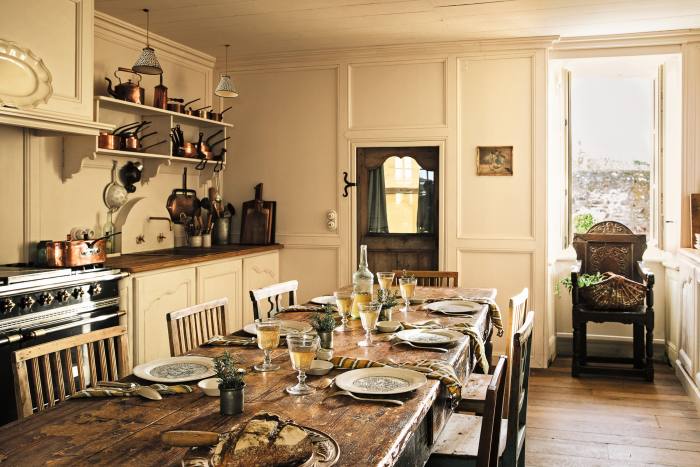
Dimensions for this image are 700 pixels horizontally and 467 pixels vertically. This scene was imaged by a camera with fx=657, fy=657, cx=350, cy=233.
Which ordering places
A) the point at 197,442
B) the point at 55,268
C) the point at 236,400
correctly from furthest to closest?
the point at 55,268 → the point at 236,400 → the point at 197,442

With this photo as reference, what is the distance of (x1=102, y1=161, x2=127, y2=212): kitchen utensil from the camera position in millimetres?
4445

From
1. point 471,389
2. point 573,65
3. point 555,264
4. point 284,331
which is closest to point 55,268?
point 284,331

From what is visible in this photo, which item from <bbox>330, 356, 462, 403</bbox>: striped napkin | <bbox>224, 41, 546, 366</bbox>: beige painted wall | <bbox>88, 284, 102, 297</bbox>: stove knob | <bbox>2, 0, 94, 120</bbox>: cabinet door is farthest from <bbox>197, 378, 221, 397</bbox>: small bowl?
<bbox>224, 41, 546, 366</bbox>: beige painted wall

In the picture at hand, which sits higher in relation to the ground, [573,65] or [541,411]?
[573,65]

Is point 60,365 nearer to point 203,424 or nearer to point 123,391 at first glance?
point 123,391

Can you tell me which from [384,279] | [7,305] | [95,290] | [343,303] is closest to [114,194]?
[95,290]

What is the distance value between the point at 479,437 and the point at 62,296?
7.48 feet

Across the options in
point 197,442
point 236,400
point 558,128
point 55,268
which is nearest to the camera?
point 197,442

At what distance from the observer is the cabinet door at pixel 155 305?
12.8 feet

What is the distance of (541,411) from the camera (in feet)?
13.2

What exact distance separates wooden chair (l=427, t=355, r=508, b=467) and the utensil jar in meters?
0.58

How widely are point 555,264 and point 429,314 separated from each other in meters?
2.95

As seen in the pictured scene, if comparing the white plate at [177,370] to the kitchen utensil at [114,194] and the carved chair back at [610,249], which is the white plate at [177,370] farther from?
the carved chair back at [610,249]

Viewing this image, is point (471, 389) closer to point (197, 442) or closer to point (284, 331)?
point (284, 331)
